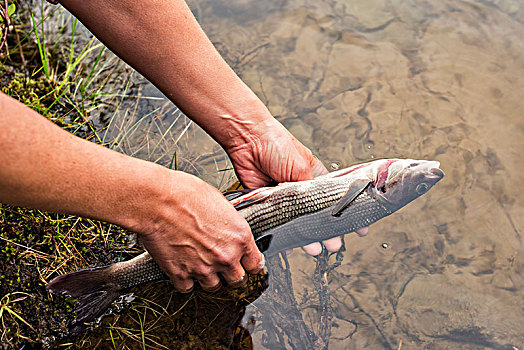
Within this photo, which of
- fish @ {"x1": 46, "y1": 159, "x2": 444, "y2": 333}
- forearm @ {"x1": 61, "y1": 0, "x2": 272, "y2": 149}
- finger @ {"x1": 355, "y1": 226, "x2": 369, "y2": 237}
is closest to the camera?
forearm @ {"x1": 61, "y1": 0, "x2": 272, "y2": 149}

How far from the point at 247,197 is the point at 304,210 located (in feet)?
1.54

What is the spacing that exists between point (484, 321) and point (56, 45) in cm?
549

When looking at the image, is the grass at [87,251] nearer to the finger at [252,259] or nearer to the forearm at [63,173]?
the finger at [252,259]

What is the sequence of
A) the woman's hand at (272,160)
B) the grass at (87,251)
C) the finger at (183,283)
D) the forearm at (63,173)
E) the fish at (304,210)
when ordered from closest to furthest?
1. the forearm at (63,173)
2. the finger at (183,283)
3. the fish at (304,210)
4. the grass at (87,251)
5. the woman's hand at (272,160)

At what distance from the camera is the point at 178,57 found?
3.34m

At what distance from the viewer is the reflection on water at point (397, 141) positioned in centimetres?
415

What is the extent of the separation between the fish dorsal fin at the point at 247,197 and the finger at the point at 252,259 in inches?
15.3

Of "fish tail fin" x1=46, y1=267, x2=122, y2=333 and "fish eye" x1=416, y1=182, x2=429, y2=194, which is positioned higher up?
"fish eye" x1=416, y1=182, x2=429, y2=194

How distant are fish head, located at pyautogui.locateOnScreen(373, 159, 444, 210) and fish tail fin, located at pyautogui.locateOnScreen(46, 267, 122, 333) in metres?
2.24

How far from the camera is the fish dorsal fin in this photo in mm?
3574

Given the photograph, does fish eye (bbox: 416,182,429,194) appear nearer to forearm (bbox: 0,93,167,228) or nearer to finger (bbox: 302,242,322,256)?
finger (bbox: 302,242,322,256)

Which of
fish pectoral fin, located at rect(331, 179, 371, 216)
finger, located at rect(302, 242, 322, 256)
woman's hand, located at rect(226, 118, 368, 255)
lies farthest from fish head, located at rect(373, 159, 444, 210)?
finger, located at rect(302, 242, 322, 256)

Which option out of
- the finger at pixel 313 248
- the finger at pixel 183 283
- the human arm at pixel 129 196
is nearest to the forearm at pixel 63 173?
the human arm at pixel 129 196

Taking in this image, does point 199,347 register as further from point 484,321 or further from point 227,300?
point 484,321
